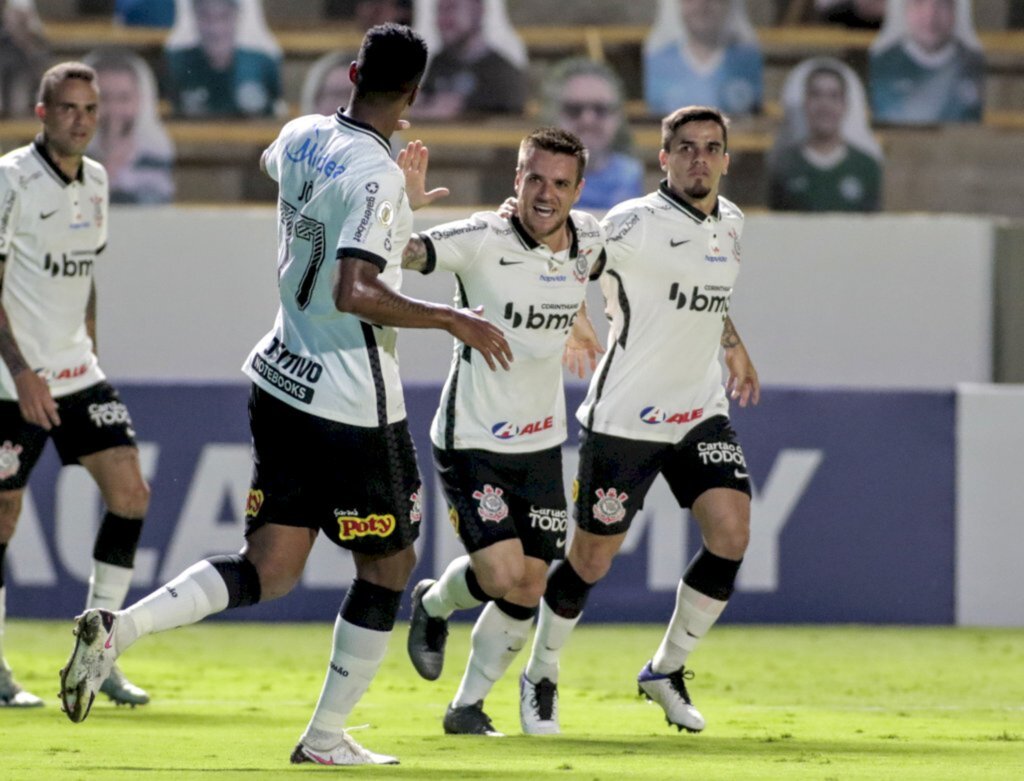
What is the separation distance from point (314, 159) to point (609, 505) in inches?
81.6

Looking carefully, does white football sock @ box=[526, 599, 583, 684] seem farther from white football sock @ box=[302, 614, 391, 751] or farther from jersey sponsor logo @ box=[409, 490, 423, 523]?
jersey sponsor logo @ box=[409, 490, 423, 523]

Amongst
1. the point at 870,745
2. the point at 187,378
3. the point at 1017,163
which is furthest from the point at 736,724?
the point at 1017,163

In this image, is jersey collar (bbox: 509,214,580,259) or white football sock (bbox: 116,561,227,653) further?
jersey collar (bbox: 509,214,580,259)

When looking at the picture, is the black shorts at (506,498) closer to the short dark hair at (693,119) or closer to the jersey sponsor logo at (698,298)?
the jersey sponsor logo at (698,298)

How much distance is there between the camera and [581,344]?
659cm

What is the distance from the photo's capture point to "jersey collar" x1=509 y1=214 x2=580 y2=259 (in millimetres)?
6121

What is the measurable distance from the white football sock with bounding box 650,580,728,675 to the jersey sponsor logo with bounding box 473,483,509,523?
848mm

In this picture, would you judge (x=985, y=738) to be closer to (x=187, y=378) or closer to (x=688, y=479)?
(x=688, y=479)

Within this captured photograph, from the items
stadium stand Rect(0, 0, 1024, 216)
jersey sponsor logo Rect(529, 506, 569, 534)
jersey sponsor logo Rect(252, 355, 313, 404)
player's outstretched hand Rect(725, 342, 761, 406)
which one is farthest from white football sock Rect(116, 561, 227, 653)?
stadium stand Rect(0, 0, 1024, 216)

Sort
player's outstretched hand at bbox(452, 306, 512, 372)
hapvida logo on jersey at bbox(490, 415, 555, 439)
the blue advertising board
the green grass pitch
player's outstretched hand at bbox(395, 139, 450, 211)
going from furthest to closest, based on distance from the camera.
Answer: the blue advertising board → hapvida logo on jersey at bbox(490, 415, 555, 439) → player's outstretched hand at bbox(395, 139, 450, 211) → the green grass pitch → player's outstretched hand at bbox(452, 306, 512, 372)

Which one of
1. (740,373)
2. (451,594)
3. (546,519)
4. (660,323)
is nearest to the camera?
(546,519)

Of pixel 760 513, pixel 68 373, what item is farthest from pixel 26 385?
pixel 760 513

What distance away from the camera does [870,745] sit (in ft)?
19.4

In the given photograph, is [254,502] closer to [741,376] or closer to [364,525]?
[364,525]
